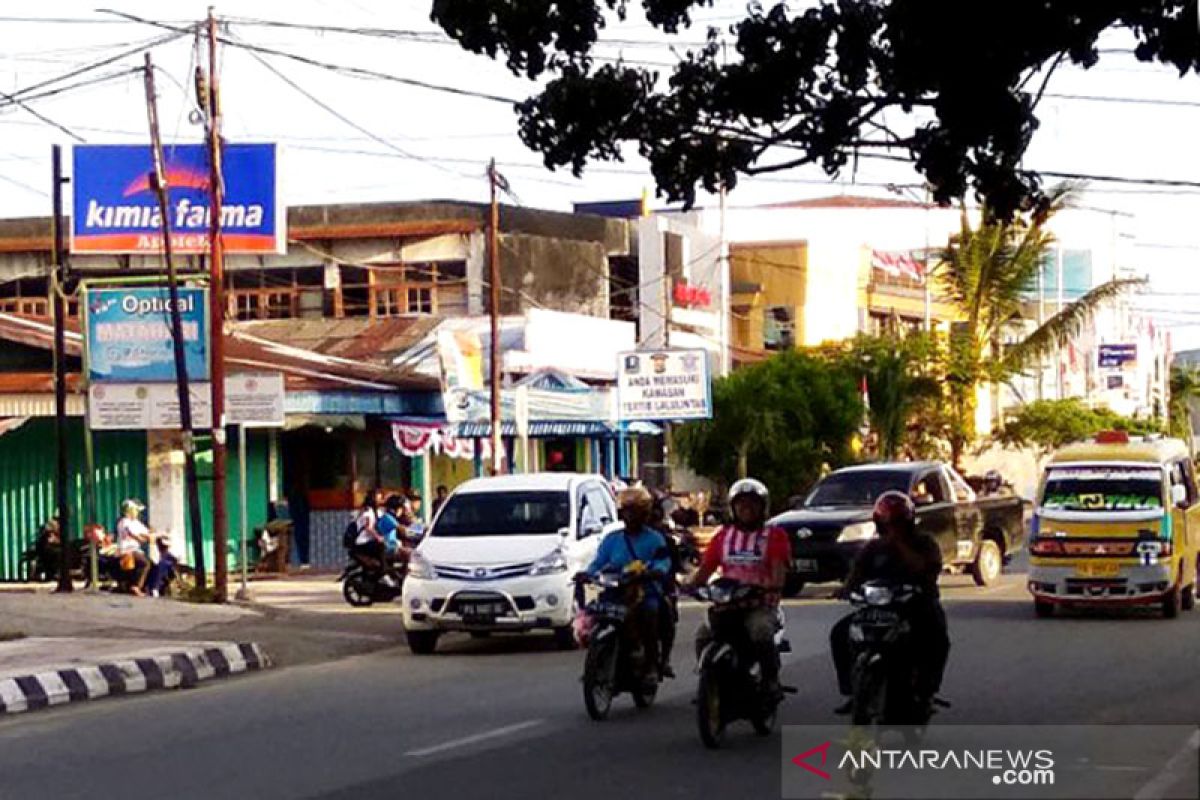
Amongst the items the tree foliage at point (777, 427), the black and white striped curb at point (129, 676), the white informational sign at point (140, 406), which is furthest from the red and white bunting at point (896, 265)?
the black and white striped curb at point (129, 676)

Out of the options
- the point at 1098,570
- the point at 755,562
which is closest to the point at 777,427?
the point at 1098,570

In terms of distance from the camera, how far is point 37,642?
72.4ft

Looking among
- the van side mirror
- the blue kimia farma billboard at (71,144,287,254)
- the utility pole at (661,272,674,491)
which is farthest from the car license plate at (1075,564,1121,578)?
the utility pole at (661,272,674,491)

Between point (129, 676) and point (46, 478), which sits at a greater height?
point (46, 478)

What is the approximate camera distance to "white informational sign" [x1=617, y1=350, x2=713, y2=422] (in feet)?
131

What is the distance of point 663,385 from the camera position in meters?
39.9

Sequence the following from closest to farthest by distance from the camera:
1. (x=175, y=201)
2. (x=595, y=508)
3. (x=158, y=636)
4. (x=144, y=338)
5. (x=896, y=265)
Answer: (x=595, y=508) < (x=158, y=636) < (x=144, y=338) < (x=175, y=201) < (x=896, y=265)

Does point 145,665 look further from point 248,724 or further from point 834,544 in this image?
point 834,544

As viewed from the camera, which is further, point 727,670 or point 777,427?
point 777,427

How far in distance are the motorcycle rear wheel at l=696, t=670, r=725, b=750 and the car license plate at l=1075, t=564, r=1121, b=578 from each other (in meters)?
12.2

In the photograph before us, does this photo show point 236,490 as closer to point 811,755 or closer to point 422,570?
point 422,570

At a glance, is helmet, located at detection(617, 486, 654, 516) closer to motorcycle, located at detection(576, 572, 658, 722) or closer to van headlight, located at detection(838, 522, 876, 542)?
motorcycle, located at detection(576, 572, 658, 722)

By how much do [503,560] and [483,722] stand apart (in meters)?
6.35

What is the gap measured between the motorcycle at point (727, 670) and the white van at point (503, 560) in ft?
24.4
